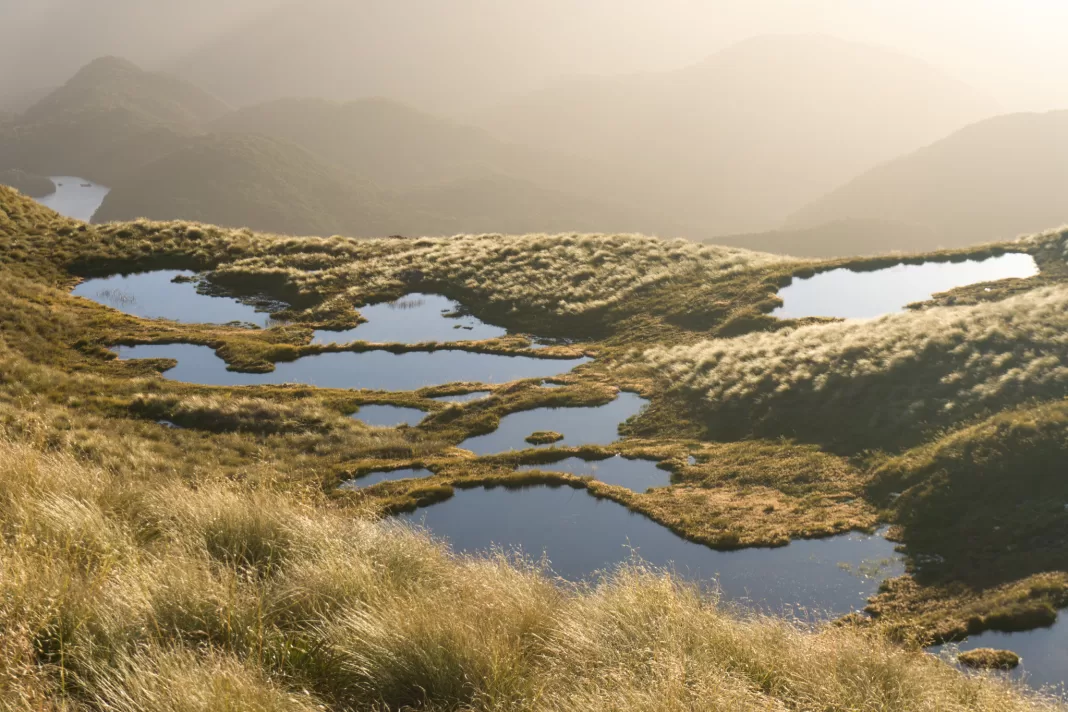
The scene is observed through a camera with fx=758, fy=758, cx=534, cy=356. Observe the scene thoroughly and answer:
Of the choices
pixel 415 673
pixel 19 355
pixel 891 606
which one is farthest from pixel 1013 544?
pixel 19 355

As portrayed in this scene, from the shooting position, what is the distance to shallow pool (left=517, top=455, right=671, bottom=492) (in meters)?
19.0

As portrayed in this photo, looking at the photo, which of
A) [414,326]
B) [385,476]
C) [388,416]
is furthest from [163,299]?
[385,476]

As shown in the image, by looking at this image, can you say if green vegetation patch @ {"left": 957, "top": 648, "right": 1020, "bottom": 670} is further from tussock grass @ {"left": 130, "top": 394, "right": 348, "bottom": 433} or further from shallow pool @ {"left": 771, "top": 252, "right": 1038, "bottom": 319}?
shallow pool @ {"left": 771, "top": 252, "right": 1038, "bottom": 319}

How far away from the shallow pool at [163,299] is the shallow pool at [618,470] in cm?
2353

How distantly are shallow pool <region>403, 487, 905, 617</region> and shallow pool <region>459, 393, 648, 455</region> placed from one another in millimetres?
4465

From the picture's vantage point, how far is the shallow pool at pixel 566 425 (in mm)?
22562

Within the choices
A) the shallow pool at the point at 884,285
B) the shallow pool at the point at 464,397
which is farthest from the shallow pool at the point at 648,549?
the shallow pool at the point at 884,285

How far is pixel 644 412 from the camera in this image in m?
25.2

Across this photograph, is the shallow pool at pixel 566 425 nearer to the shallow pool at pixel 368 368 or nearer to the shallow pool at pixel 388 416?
the shallow pool at pixel 388 416

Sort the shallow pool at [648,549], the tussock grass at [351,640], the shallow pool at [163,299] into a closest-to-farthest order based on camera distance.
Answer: the tussock grass at [351,640]
the shallow pool at [648,549]
the shallow pool at [163,299]

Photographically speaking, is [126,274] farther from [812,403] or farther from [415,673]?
[415,673]

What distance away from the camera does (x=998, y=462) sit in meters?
15.4

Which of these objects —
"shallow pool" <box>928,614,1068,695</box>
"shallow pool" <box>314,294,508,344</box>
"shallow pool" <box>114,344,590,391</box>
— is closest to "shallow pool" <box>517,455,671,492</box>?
"shallow pool" <box>928,614,1068,695</box>

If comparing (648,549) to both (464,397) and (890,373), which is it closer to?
(890,373)
